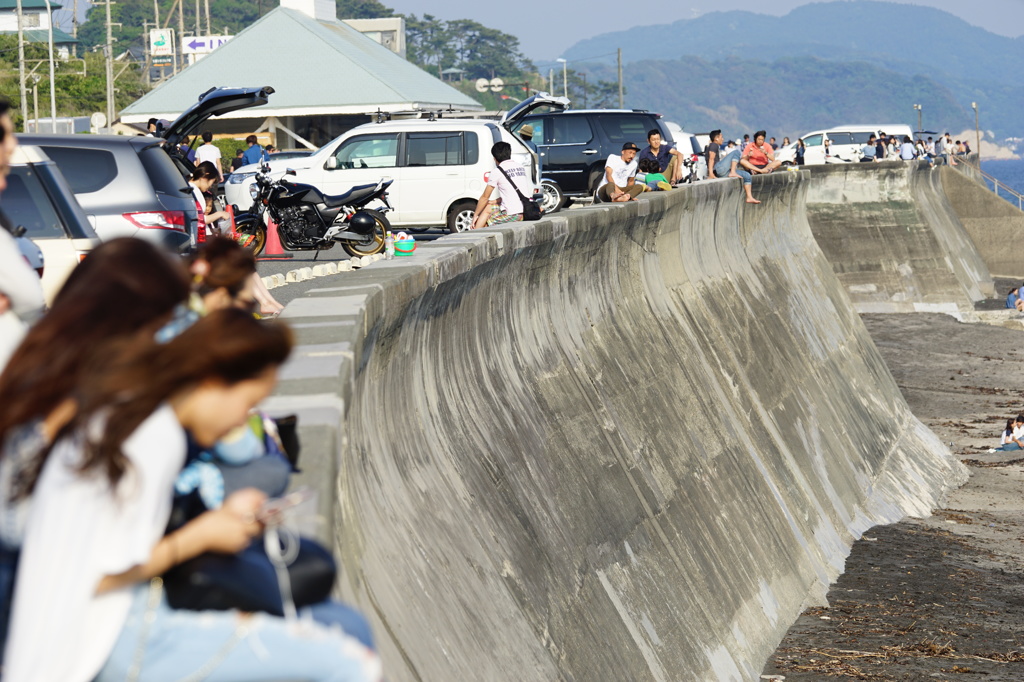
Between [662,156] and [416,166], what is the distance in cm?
405

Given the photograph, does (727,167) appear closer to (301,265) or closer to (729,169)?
(729,169)

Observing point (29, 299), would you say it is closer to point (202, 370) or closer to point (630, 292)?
point (202, 370)

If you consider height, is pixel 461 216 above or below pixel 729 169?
below

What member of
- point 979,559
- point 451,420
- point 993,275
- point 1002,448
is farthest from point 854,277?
point 451,420

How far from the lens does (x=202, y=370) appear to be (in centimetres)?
225

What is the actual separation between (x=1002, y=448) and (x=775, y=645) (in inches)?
613

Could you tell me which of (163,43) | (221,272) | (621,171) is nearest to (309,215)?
(621,171)

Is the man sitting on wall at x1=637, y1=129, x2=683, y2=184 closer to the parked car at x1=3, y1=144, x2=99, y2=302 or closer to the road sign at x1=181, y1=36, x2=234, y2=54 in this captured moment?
the parked car at x1=3, y1=144, x2=99, y2=302

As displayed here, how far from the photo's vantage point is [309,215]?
588 inches

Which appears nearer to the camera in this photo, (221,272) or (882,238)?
(221,272)

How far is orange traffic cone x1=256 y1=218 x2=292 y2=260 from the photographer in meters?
15.6

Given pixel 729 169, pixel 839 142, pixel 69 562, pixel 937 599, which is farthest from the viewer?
pixel 839 142

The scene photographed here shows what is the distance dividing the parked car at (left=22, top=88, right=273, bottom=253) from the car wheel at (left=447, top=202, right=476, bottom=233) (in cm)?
834

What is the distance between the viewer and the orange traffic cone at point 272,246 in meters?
15.6
